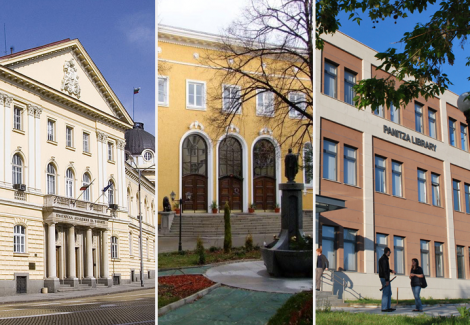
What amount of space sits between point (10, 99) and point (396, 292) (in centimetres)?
677

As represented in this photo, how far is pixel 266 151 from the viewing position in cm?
430

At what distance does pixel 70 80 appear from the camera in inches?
257

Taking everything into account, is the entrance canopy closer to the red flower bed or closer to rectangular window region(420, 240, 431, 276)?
rectangular window region(420, 240, 431, 276)

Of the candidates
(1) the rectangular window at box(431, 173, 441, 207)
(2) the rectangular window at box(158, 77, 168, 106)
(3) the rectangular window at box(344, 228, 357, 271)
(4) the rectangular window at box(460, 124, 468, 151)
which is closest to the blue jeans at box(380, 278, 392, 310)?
(3) the rectangular window at box(344, 228, 357, 271)

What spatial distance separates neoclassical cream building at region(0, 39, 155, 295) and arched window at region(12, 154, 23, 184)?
1cm

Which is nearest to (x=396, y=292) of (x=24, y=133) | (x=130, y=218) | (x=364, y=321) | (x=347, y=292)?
(x=347, y=292)

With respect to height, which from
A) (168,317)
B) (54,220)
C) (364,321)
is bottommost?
(364,321)

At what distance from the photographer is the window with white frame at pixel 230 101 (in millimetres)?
4176

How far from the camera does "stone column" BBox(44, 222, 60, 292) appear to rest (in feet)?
20.5

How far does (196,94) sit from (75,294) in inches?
135

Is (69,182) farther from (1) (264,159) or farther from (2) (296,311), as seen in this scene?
(2) (296,311)

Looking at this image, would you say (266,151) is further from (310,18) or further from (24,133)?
(24,133)

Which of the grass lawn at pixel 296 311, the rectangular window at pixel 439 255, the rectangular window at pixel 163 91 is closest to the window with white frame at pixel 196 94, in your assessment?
the rectangular window at pixel 163 91

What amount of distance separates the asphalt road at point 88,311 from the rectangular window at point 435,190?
6943 mm
